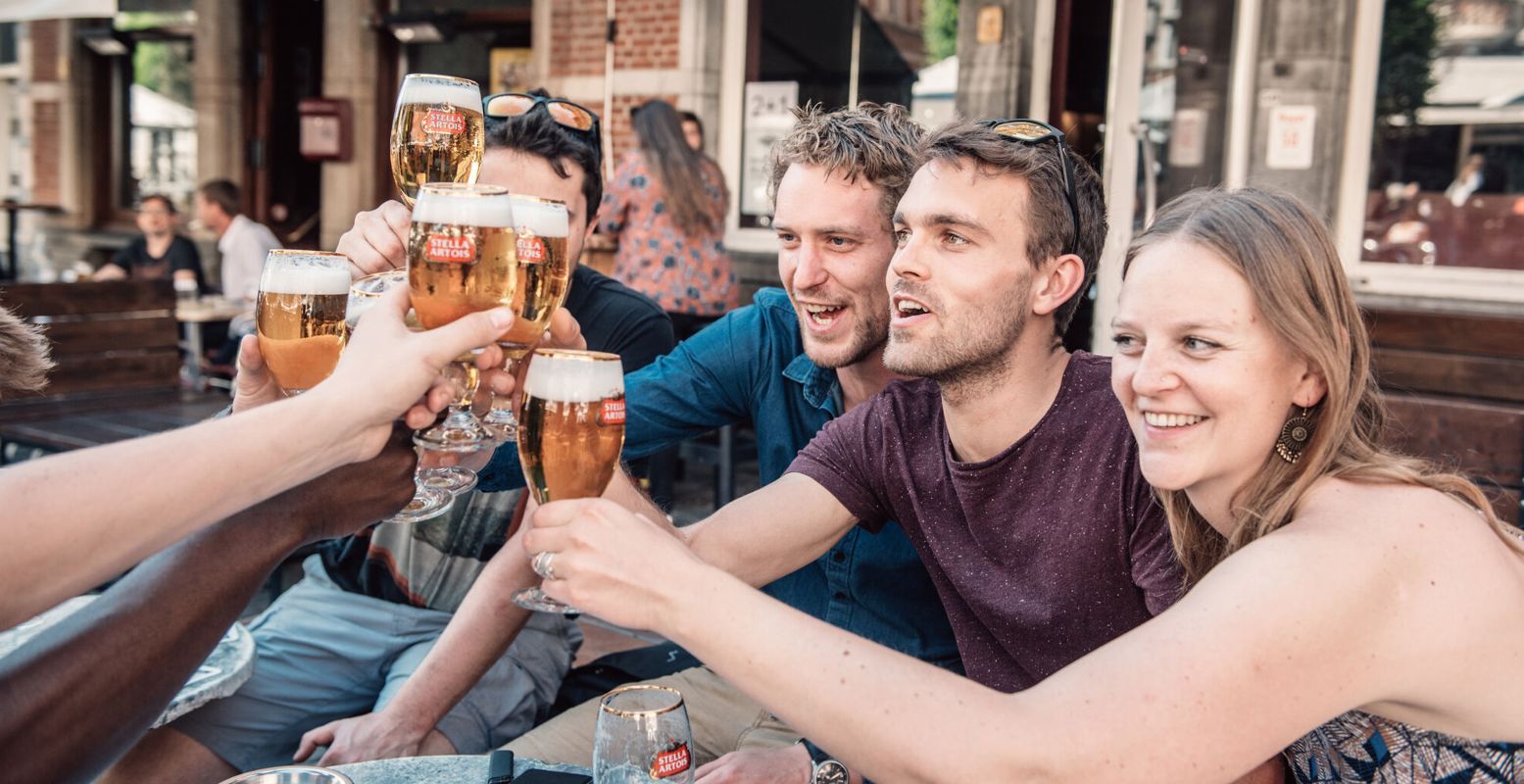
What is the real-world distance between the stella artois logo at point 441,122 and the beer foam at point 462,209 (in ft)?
0.92

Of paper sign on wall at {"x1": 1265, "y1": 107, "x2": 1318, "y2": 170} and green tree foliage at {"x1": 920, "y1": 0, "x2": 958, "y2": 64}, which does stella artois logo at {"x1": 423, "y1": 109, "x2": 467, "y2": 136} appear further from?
green tree foliage at {"x1": 920, "y1": 0, "x2": 958, "y2": 64}

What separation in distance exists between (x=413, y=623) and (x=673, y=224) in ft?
10.5

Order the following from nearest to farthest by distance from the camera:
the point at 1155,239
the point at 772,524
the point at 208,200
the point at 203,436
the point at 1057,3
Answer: the point at 203,436, the point at 1155,239, the point at 772,524, the point at 1057,3, the point at 208,200

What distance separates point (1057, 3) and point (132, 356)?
4.77 m

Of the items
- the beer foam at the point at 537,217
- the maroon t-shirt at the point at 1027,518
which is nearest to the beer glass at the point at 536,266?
the beer foam at the point at 537,217

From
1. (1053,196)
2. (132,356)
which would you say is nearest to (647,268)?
(132,356)

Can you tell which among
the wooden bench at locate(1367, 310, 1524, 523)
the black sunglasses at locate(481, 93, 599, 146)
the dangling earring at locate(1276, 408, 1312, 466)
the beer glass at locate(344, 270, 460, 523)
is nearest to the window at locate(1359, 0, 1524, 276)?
the wooden bench at locate(1367, 310, 1524, 523)

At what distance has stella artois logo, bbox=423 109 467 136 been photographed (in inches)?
62.4

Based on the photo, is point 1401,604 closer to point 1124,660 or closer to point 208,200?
point 1124,660

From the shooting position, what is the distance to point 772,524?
77.6 inches

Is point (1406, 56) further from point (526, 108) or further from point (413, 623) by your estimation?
point (413, 623)

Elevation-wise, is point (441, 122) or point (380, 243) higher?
point (441, 122)

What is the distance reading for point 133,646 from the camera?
3.89 ft

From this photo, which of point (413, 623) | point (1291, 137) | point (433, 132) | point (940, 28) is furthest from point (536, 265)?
point (940, 28)
